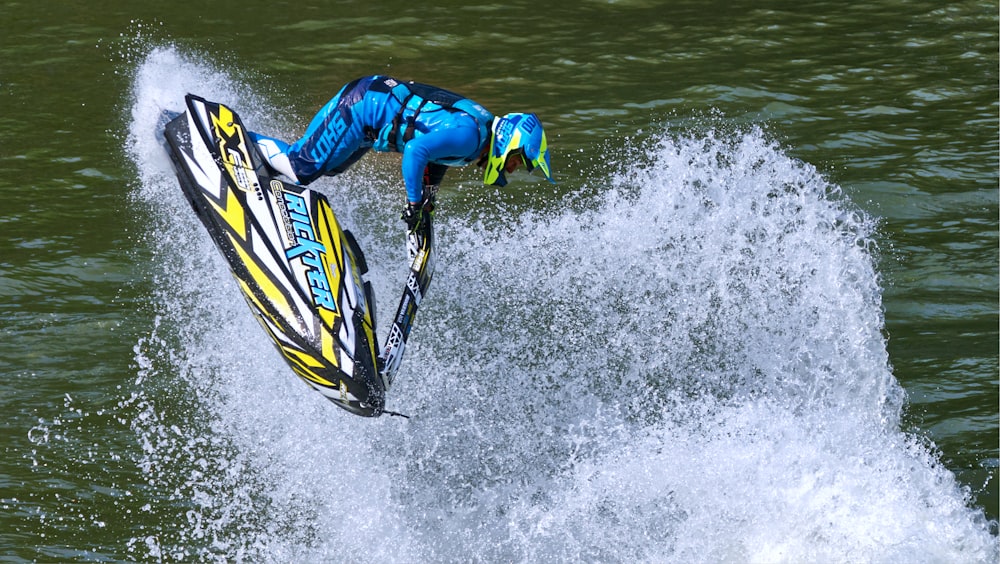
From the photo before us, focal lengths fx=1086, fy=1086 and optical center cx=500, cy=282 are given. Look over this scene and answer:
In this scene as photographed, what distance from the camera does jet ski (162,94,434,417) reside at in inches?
290

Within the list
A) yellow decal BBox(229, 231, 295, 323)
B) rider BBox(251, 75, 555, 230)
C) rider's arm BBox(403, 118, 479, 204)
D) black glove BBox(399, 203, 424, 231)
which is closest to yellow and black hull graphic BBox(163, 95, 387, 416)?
yellow decal BBox(229, 231, 295, 323)

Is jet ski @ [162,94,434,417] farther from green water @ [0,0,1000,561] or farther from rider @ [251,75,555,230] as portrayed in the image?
green water @ [0,0,1000,561]

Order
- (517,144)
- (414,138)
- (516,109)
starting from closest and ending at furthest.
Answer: (517,144), (414,138), (516,109)

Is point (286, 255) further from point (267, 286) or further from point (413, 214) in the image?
point (413, 214)

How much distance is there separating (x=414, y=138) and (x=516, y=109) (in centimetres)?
527

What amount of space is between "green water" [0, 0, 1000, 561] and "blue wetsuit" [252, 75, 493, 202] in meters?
2.55

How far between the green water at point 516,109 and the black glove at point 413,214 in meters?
2.75

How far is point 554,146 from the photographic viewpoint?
12.3 metres

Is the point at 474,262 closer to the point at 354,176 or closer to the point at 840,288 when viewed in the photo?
the point at 354,176

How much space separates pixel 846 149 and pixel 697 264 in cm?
304

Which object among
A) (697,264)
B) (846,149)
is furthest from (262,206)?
(846,149)

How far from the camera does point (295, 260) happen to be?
7.70m

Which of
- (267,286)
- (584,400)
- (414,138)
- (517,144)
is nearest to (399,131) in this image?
(414,138)

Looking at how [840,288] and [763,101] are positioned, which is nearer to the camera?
[840,288]
